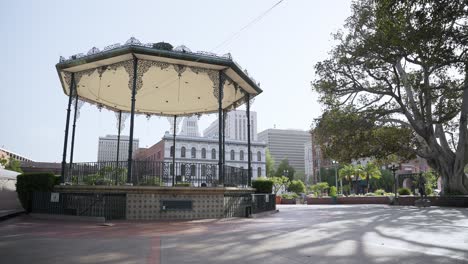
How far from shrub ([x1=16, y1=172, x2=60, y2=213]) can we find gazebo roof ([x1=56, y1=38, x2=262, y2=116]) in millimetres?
4620

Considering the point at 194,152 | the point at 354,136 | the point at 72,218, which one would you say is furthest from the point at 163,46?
the point at 194,152

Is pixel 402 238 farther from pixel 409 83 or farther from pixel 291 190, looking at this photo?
pixel 291 190

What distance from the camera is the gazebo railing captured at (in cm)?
1300

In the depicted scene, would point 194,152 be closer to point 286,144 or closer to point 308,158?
point 308,158

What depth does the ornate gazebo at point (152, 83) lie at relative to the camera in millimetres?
13445

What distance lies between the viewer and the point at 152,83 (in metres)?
17.0

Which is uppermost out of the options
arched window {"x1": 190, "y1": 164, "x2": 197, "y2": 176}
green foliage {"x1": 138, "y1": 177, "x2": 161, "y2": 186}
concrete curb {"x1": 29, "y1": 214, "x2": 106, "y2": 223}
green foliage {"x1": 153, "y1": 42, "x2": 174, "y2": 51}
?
green foliage {"x1": 153, "y1": 42, "x2": 174, "y2": 51}

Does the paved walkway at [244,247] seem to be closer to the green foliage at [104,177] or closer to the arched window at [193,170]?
the green foliage at [104,177]

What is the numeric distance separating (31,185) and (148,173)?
205 inches

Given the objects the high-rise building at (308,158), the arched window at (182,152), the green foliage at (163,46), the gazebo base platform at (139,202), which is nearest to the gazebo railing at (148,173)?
the gazebo base platform at (139,202)

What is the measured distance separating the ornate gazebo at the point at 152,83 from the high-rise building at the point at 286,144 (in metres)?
142

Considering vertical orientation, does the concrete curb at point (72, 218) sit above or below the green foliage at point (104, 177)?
below

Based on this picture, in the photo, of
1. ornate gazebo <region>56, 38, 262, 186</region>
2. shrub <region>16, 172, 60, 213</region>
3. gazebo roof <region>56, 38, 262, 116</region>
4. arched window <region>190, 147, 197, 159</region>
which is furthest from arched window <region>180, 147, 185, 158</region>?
shrub <region>16, 172, 60, 213</region>

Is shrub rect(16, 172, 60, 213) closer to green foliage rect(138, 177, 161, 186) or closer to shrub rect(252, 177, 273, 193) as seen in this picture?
green foliage rect(138, 177, 161, 186)
